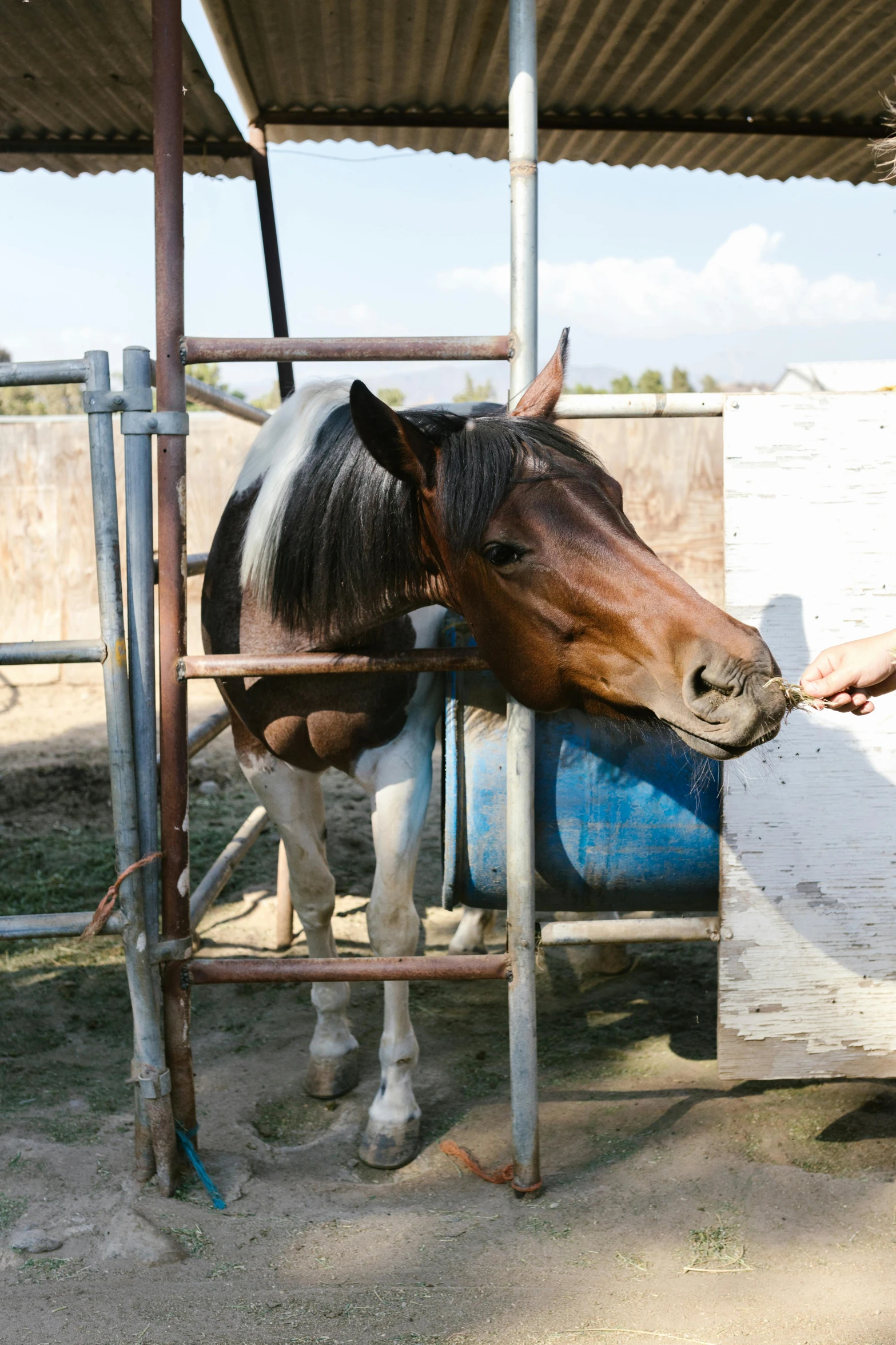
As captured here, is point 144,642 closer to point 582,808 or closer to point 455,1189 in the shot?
point 582,808

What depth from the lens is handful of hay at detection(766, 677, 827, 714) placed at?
160 centimetres

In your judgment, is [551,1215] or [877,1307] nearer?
[877,1307]

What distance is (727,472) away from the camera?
218 centimetres

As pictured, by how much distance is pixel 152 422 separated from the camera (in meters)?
2.15

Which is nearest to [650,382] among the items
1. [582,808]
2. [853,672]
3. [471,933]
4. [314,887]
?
[471,933]

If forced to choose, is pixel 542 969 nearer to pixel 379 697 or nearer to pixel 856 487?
pixel 379 697

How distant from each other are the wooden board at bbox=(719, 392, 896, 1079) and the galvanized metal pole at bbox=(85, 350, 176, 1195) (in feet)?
4.17

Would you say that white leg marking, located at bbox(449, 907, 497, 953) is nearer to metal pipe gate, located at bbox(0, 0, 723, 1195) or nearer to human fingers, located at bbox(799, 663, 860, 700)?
metal pipe gate, located at bbox(0, 0, 723, 1195)

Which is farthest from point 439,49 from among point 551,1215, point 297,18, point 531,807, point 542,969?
point 551,1215

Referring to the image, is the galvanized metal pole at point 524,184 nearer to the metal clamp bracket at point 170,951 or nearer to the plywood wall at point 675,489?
the metal clamp bracket at point 170,951

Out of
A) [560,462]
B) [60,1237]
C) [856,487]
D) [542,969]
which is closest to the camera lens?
[560,462]

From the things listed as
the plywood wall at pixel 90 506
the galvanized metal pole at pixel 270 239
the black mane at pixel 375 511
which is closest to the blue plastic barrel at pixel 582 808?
the black mane at pixel 375 511

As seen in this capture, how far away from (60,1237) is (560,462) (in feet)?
6.03

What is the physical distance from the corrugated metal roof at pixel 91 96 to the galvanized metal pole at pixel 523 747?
1.39 meters
